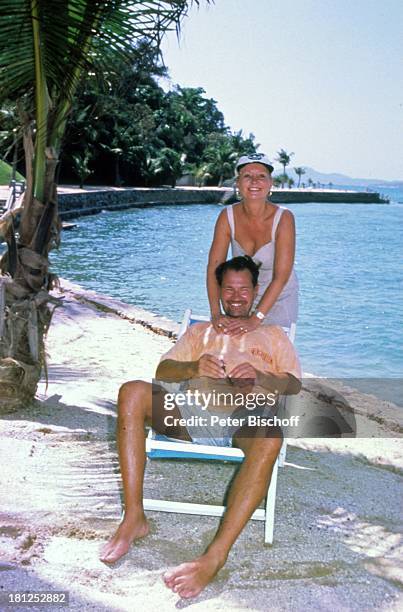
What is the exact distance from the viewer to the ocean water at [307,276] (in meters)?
11.6

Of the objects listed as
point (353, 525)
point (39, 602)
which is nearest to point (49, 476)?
point (39, 602)

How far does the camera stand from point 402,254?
31141 millimetres

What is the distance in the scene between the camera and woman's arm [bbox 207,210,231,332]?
12.4 ft

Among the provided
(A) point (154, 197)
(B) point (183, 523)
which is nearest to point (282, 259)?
(B) point (183, 523)

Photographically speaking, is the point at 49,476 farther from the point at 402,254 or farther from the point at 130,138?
the point at 130,138

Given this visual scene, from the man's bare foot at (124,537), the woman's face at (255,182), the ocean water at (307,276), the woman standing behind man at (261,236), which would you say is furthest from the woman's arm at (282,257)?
the ocean water at (307,276)

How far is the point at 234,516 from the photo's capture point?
2758mm

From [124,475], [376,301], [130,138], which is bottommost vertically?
[376,301]

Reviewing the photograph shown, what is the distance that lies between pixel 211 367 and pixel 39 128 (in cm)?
198

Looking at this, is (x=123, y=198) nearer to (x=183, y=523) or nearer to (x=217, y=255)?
(x=217, y=255)

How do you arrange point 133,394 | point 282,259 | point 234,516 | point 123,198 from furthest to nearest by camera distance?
point 123,198
point 282,259
point 133,394
point 234,516

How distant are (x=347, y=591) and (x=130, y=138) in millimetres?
43093

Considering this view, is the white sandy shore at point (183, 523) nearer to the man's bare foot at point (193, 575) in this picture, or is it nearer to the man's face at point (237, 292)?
the man's bare foot at point (193, 575)

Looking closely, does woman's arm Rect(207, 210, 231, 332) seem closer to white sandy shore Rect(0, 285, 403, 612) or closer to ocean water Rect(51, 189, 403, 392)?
white sandy shore Rect(0, 285, 403, 612)
